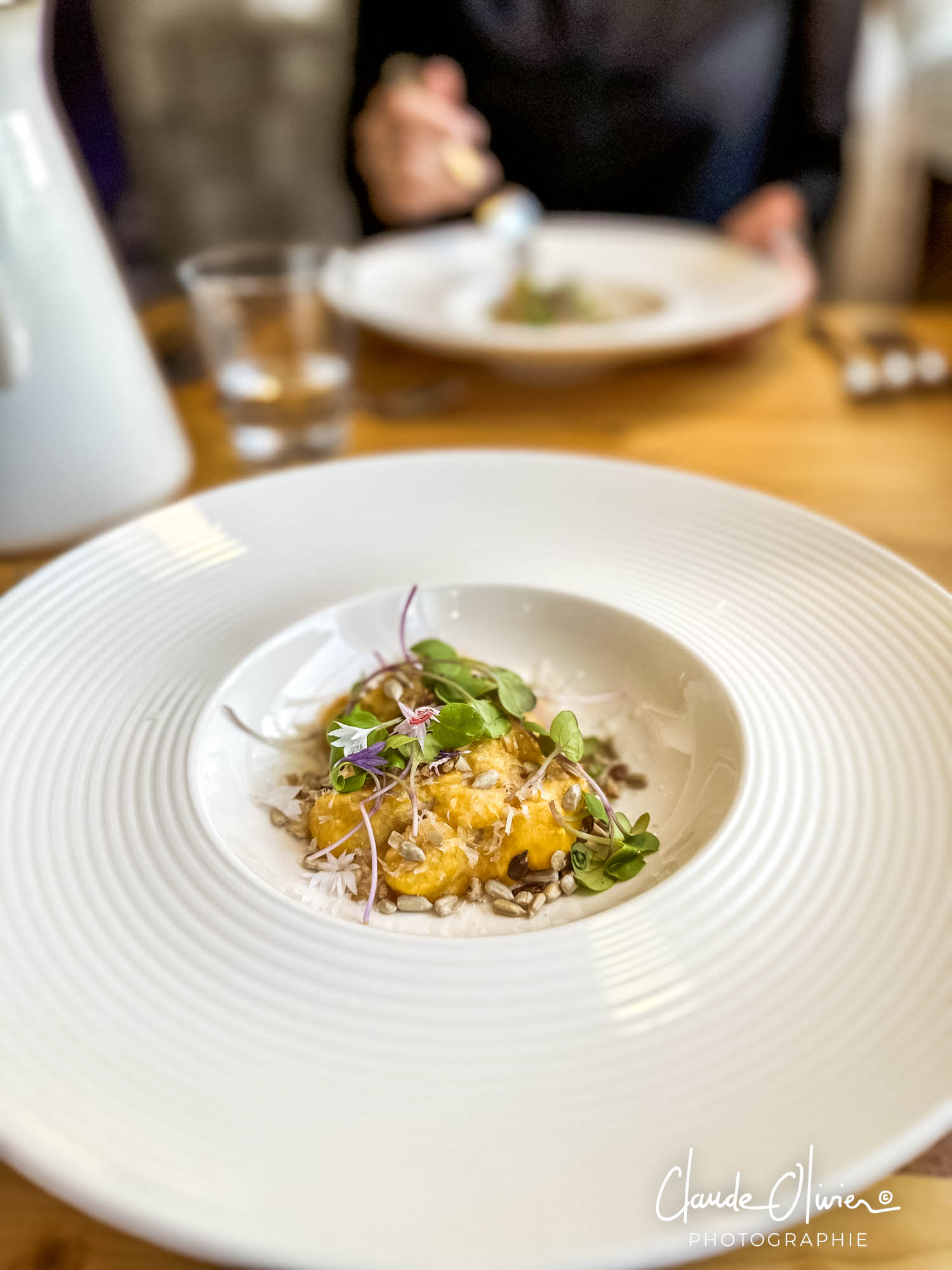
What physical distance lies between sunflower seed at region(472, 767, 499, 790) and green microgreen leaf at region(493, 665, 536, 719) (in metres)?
0.06

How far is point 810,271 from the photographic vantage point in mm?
1676

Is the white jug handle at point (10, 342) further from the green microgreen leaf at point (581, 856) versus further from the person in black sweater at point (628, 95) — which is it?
the person in black sweater at point (628, 95)

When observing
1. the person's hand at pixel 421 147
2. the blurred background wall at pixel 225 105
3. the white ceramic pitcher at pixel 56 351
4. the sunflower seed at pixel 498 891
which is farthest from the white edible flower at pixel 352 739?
the blurred background wall at pixel 225 105

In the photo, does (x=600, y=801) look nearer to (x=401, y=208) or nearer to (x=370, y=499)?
(x=370, y=499)

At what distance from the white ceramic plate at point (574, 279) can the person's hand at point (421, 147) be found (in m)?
0.25

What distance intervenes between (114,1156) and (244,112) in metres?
2.45

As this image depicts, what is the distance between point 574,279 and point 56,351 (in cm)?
81

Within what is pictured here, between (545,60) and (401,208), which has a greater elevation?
(545,60)

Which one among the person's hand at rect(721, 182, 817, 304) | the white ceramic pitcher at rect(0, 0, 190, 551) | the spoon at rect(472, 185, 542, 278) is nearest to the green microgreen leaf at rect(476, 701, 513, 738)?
the white ceramic pitcher at rect(0, 0, 190, 551)

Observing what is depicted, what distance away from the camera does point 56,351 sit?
80cm

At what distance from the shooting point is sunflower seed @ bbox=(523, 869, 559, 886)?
555 millimetres

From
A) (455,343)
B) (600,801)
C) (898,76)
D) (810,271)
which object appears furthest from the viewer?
(898,76)

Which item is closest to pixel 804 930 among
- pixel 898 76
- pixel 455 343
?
pixel 455 343

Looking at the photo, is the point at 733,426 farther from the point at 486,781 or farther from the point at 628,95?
the point at 628,95
